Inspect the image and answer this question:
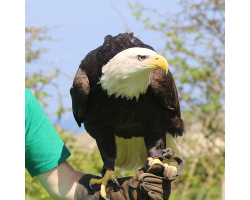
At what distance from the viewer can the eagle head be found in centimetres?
223

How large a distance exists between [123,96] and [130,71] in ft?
0.66

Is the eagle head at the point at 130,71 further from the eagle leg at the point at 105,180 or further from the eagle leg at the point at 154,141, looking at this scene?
the eagle leg at the point at 105,180

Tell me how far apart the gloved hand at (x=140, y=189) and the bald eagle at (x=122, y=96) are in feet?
0.62

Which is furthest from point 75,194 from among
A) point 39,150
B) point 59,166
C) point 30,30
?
point 30,30

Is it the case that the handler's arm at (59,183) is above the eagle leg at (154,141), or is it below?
below

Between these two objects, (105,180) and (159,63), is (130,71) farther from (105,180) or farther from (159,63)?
(105,180)

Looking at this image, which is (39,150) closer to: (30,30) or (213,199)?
(30,30)

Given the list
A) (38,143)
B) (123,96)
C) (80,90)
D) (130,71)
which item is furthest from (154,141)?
(38,143)

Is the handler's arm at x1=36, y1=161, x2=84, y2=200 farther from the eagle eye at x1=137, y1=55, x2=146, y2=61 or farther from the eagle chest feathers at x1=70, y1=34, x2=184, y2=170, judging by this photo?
the eagle eye at x1=137, y1=55, x2=146, y2=61

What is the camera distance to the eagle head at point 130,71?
2.23 metres

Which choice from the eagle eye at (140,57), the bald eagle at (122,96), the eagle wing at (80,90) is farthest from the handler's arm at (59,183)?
the eagle eye at (140,57)

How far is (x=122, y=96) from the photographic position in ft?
7.96

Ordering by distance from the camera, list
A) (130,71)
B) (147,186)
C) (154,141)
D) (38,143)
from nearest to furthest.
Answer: (147,186) < (38,143) < (130,71) < (154,141)

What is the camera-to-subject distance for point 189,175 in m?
4.94
